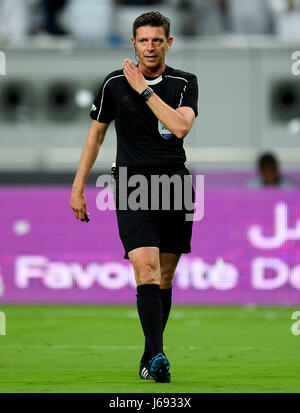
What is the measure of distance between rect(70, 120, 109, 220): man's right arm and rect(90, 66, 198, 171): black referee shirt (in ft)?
0.50

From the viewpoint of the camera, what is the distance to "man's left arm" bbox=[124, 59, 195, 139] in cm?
757

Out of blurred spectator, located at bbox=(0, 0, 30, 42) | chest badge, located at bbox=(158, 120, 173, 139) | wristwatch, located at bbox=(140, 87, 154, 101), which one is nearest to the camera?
wristwatch, located at bbox=(140, 87, 154, 101)

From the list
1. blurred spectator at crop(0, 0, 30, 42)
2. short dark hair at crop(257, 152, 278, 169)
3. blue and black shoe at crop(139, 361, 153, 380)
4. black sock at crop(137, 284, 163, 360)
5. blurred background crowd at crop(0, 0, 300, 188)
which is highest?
blurred spectator at crop(0, 0, 30, 42)

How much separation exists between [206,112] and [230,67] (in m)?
0.76

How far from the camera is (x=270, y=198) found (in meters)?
15.0

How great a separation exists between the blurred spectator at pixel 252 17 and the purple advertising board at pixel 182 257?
4795 mm

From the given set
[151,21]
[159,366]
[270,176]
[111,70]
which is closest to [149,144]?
[151,21]

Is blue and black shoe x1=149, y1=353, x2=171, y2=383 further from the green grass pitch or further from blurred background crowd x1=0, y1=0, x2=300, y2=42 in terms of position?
blurred background crowd x1=0, y1=0, x2=300, y2=42

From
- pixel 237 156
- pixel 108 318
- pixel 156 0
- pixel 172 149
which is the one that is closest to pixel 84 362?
pixel 172 149

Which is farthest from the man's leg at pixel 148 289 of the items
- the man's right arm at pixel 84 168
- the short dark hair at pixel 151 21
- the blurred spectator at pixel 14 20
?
the blurred spectator at pixel 14 20

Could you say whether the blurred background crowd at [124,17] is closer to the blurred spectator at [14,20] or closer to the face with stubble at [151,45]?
the blurred spectator at [14,20]

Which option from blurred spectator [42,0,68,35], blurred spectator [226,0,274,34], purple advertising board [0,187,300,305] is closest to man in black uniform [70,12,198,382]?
purple advertising board [0,187,300,305]

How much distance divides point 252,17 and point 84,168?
1172cm

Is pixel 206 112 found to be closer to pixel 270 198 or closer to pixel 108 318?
pixel 270 198
